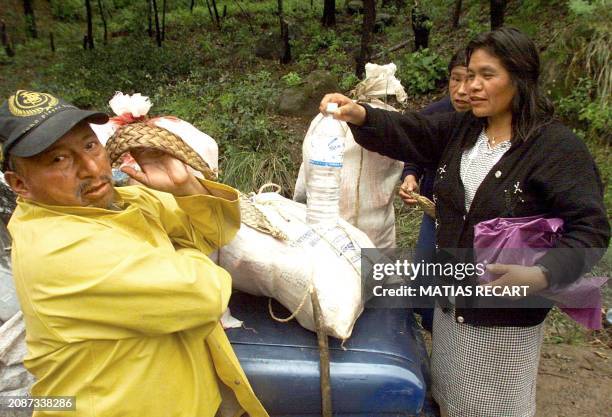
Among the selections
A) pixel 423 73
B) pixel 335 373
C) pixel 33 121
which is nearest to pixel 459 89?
pixel 335 373

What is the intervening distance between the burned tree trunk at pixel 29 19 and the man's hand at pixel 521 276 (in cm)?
1681

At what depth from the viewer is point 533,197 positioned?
1.85m

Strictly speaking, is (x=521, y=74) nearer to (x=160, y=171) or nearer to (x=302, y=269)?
(x=302, y=269)

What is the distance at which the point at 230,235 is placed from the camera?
6.29 ft

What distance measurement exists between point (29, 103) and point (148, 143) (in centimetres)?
34

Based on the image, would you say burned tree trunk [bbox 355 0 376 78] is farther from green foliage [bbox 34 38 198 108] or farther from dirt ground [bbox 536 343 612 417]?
dirt ground [bbox 536 343 612 417]

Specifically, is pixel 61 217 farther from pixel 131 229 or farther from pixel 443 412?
pixel 443 412

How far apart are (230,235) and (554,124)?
4.07ft

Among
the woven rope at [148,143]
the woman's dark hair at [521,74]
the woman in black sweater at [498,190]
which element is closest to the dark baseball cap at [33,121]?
the woven rope at [148,143]

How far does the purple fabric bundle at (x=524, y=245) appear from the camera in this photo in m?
1.81

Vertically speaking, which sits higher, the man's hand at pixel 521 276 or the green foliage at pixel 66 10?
the man's hand at pixel 521 276

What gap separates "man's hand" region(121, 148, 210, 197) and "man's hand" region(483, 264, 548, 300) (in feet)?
3.67

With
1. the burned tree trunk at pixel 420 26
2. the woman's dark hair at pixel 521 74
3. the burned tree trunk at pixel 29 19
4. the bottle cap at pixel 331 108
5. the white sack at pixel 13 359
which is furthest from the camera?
the burned tree trunk at pixel 29 19

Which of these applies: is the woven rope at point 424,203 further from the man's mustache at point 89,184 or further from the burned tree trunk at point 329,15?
the burned tree trunk at point 329,15
